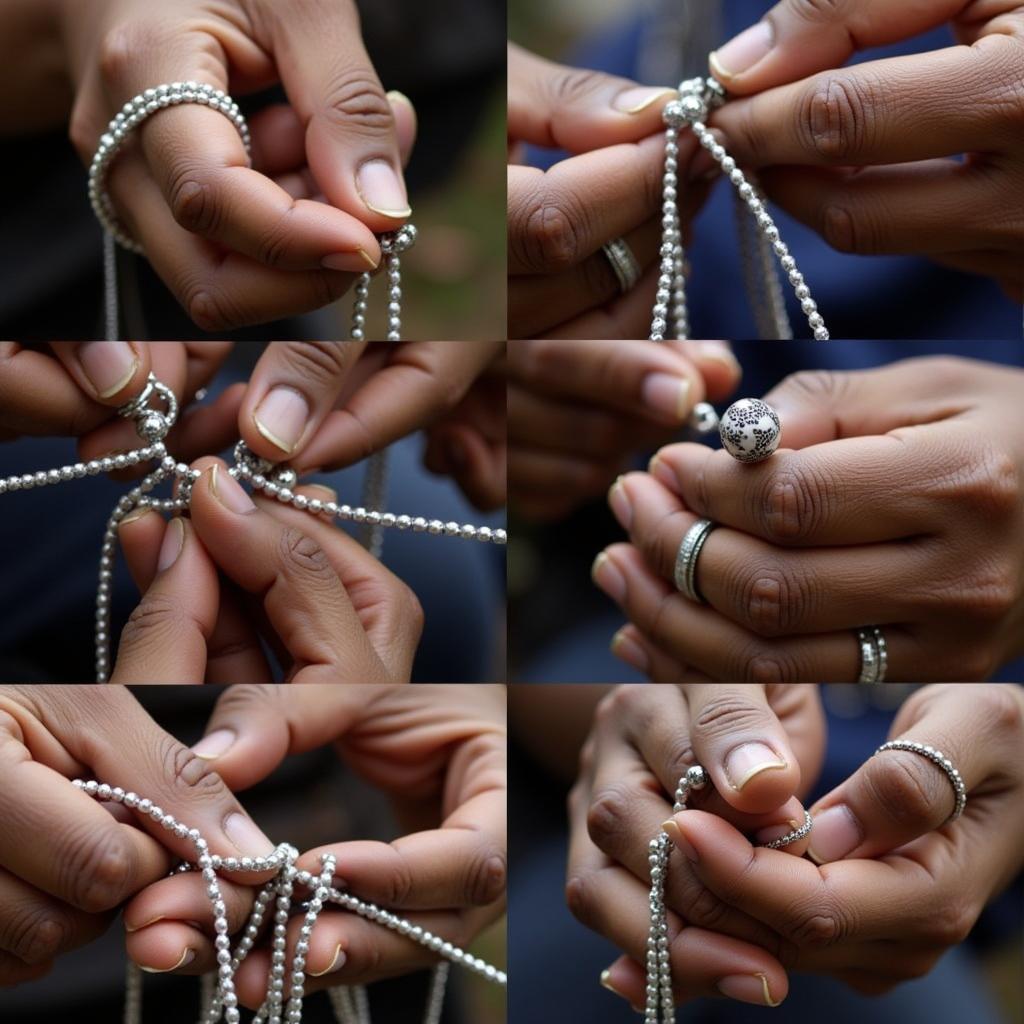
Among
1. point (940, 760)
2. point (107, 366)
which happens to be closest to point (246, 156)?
point (107, 366)

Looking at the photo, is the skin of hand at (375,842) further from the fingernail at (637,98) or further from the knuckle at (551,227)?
the fingernail at (637,98)

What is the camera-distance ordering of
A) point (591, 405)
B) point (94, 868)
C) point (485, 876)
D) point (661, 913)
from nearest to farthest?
point (94, 868)
point (661, 913)
point (485, 876)
point (591, 405)

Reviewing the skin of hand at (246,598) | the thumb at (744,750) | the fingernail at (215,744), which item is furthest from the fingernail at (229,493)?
the thumb at (744,750)

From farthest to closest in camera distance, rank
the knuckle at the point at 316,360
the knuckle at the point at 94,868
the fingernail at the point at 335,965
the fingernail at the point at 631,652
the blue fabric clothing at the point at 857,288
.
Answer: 1. the blue fabric clothing at the point at 857,288
2. the fingernail at the point at 631,652
3. the knuckle at the point at 316,360
4. the fingernail at the point at 335,965
5. the knuckle at the point at 94,868

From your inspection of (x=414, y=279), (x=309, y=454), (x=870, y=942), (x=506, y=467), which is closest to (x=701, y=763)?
(x=870, y=942)

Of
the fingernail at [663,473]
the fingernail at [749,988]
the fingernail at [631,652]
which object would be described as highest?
the fingernail at [663,473]

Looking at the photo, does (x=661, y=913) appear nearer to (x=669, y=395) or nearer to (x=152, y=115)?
(x=669, y=395)
